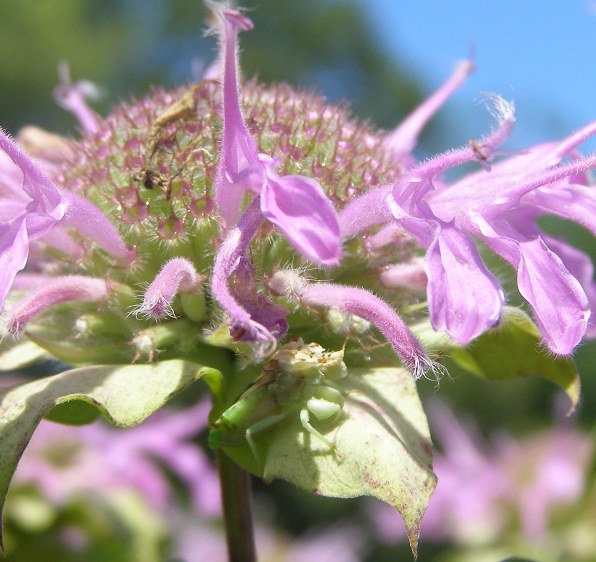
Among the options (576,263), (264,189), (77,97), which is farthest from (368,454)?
(77,97)

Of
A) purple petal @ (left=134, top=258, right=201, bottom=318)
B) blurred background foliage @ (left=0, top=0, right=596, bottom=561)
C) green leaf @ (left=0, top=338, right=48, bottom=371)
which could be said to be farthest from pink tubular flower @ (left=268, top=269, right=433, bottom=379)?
blurred background foliage @ (left=0, top=0, right=596, bottom=561)

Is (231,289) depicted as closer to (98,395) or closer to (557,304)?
(98,395)

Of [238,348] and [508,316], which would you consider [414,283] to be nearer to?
[508,316]

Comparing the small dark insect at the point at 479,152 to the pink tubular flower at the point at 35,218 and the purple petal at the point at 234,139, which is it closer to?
the purple petal at the point at 234,139

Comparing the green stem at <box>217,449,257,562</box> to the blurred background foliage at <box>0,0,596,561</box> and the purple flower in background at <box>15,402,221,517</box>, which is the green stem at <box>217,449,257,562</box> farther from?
the blurred background foliage at <box>0,0,596,561</box>

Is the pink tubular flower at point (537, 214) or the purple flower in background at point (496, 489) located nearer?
the pink tubular flower at point (537, 214)

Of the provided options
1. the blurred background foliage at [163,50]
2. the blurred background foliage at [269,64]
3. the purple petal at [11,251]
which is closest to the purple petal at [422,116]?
the purple petal at [11,251]
